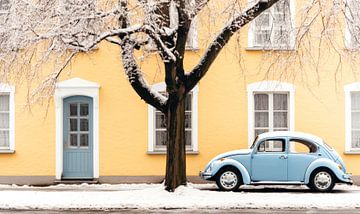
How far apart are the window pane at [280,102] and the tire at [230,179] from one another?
3.78 meters

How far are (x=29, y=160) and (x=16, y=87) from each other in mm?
2386

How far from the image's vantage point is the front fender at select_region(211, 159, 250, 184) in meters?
19.2

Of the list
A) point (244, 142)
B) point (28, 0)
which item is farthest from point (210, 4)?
point (244, 142)

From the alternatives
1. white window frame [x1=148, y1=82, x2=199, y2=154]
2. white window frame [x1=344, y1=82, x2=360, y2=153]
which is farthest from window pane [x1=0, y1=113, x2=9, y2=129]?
white window frame [x1=344, y1=82, x2=360, y2=153]

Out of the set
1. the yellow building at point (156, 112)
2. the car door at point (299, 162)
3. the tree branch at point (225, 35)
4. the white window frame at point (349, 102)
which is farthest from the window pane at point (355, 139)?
the tree branch at point (225, 35)

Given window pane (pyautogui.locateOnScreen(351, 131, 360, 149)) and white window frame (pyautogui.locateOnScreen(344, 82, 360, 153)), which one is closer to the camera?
white window frame (pyautogui.locateOnScreen(344, 82, 360, 153))

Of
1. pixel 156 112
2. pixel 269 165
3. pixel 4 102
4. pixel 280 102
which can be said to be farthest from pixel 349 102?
pixel 4 102

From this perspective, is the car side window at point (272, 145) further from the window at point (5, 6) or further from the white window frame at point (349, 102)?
the window at point (5, 6)

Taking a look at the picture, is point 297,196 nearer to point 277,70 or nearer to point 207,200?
point 207,200

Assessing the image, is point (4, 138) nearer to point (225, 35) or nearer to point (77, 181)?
point (77, 181)

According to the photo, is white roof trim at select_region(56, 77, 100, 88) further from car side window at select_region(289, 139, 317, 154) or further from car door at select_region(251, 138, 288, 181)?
car side window at select_region(289, 139, 317, 154)

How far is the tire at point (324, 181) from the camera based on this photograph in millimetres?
19094

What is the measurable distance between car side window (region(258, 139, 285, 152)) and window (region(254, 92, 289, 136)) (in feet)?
3.87

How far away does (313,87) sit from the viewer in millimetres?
22016
